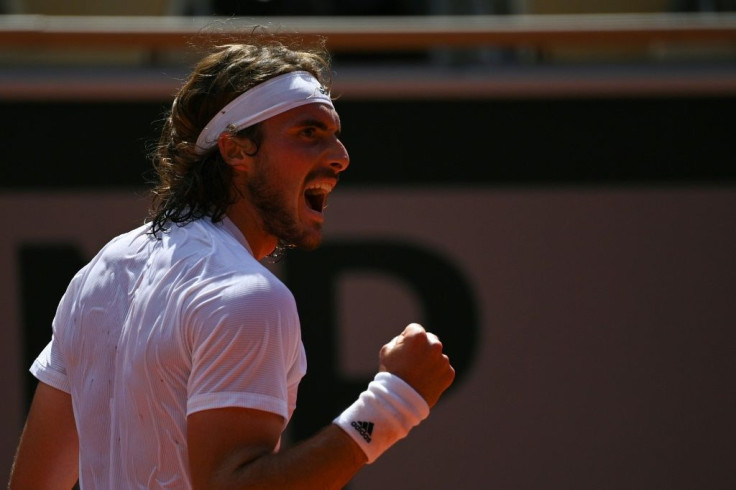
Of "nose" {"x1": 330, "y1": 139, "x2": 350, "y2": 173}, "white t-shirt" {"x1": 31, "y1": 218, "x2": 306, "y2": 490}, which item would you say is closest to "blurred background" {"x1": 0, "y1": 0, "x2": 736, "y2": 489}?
"nose" {"x1": 330, "y1": 139, "x2": 350, "y2": 173}

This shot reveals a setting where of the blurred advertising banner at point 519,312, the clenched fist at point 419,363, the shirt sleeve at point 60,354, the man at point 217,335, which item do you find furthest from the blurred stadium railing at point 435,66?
the clenched fist at point 419,363

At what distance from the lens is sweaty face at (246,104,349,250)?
2.16 metres

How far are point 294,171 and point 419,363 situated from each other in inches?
18.4

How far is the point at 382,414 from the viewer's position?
1.90m

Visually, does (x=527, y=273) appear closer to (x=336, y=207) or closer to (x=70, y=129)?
(x=336, y=207)

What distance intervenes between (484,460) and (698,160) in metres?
1.48

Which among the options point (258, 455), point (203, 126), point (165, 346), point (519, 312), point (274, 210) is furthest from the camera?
point (519, 312)

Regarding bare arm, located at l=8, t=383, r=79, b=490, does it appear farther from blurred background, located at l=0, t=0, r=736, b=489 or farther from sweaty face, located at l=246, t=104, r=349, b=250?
blurred background, located at l=0, t=0, r=736, b=489

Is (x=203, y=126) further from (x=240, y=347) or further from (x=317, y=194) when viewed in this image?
(x=240, y=347)

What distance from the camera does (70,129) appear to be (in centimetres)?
442

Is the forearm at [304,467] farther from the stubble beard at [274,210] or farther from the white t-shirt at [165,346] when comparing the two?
the stubble beard at [274,210]

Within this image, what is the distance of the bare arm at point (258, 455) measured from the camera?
5.68ft

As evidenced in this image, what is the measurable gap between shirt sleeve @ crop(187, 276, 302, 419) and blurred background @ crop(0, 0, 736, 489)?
2508 millimetres

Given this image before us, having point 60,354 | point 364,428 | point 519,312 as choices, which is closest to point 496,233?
point 519,312
